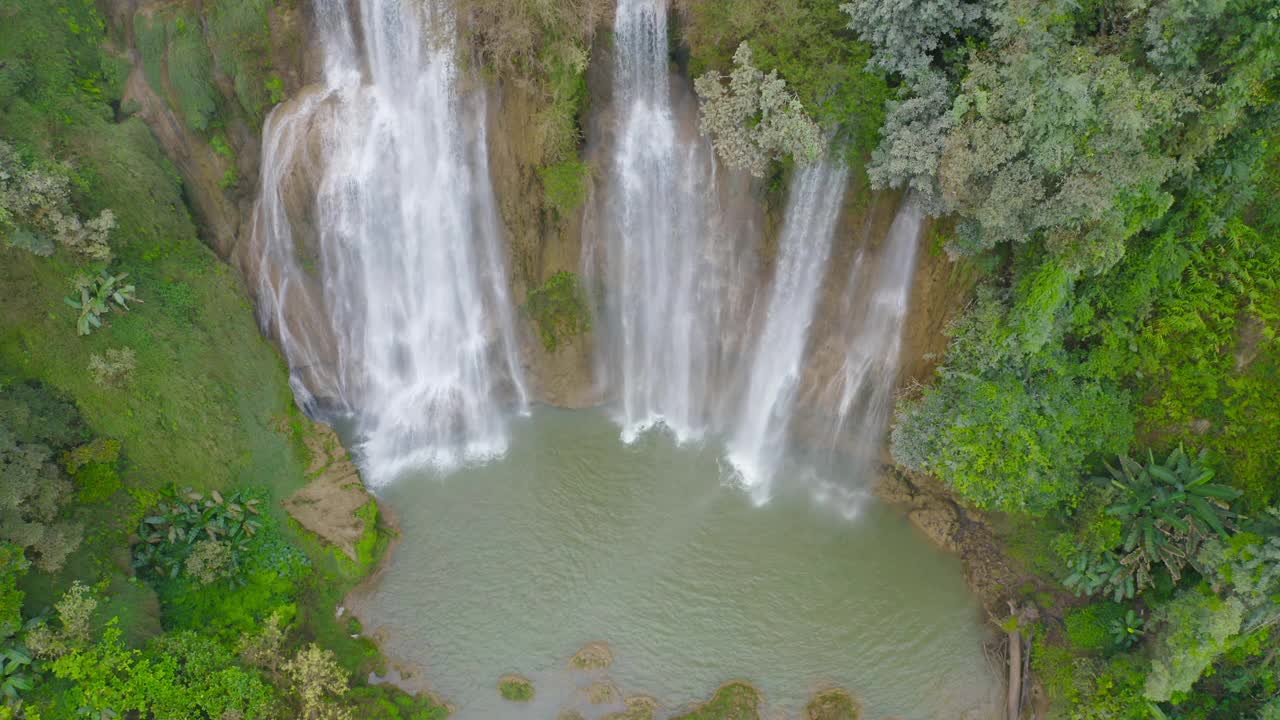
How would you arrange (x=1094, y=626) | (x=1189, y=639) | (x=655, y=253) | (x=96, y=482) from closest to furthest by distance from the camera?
(x=1189, y=639) → (x=1094, y=626) → (x=96, y=482) → (x=655, y=253)

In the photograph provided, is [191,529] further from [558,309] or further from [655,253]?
[655,253]

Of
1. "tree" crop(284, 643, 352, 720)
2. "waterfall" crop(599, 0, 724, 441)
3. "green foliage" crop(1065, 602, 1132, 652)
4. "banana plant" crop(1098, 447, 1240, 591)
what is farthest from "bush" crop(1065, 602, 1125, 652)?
"tree" crop(284, 643, 352, 720)

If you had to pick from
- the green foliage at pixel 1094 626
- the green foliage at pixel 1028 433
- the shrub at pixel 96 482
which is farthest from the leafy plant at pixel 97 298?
the green foliage at pixel 1094 626

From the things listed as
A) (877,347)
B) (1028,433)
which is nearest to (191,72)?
(877,347)

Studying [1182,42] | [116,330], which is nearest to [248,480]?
[116,330]

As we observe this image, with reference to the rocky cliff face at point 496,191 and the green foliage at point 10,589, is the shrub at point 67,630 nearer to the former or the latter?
the green foliage at point 10,589

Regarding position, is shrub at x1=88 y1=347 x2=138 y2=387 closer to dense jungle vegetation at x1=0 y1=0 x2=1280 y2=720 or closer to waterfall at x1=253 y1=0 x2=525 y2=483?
dense jungle vegetation at x1=0 y1=0 x2=1280 y2=720
